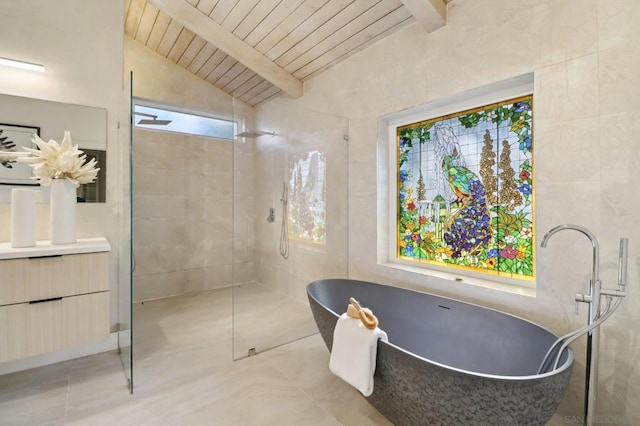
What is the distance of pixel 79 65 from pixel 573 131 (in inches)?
139

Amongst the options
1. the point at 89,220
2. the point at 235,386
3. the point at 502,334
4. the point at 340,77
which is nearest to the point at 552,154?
the point at 502,334

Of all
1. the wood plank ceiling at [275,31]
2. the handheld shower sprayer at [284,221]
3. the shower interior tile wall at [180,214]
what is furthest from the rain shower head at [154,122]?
the handheld shower sprayer at [284,221]

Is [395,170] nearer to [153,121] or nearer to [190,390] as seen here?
[190,390]

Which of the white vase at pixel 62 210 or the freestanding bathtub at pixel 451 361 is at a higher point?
the white vase at pixel 62 210

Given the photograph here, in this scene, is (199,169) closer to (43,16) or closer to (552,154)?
(43,16)

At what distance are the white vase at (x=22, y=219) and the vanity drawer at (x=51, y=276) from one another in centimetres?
17

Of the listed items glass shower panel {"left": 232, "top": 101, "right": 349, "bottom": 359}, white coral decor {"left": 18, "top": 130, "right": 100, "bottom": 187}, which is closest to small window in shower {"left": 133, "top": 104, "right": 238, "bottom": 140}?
glass shower panel {"left": 232, "top": 101, "right": 349, "bottom": 359}

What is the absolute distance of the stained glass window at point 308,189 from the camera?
125 inches

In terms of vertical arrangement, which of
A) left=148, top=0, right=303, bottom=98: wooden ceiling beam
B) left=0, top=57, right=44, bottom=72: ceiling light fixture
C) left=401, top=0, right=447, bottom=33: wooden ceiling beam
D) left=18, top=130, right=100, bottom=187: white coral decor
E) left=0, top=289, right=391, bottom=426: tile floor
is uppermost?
left=148, top=0, right=303, bottom=98: wooden ceiling beam

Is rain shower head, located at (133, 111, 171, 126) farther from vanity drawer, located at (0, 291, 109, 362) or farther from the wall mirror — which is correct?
vanity drawer, located at (0, 291, 109, 362)

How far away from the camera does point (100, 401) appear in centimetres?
189

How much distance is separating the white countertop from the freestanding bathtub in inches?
62.8

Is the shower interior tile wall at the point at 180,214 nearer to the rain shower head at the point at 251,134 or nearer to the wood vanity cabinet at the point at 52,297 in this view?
the rain shower head at the point at 251,134

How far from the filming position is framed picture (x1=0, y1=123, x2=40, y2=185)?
2246 millimetres
